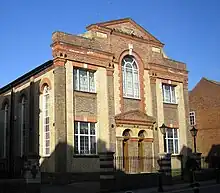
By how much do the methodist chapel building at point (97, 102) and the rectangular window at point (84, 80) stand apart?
0.24 ft

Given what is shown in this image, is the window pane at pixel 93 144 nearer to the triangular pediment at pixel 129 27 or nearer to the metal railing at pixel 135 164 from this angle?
the metal railing at pixel 135 164

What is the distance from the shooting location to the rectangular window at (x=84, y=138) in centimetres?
2334

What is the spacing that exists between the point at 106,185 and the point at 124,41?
42.1 feet

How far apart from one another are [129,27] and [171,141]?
33.8ft

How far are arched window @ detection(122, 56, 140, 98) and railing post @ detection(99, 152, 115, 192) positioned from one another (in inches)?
337

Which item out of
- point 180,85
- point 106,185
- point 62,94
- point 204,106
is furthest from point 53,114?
point 204,106

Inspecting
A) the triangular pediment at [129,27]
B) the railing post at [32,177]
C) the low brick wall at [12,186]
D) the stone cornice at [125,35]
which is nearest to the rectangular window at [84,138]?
the railing post at [32,177]

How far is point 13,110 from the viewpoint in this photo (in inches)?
1207

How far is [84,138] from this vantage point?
23812 mm

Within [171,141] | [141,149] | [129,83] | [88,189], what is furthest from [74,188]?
[171,141]

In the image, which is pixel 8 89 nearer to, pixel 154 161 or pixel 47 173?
pixel 47 173

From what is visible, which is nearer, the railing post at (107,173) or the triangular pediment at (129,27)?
the railing post at (107,173)

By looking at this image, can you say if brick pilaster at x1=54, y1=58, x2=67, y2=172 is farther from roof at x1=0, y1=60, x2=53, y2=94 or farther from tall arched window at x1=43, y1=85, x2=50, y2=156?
tall arched window at x1=43, y1=85, x2=50, y2=156

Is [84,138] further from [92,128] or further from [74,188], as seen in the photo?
[74,188]
